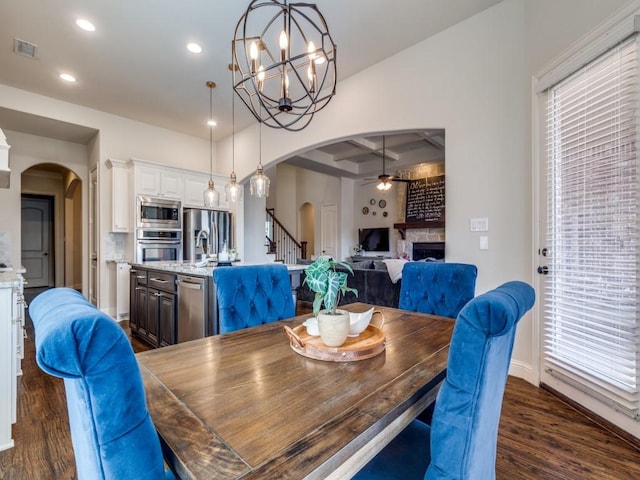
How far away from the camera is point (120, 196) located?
5051mm

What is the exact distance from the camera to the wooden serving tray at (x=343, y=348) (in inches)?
45.6

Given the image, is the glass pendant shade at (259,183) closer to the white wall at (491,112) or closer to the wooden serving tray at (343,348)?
the white wall at (491,112)

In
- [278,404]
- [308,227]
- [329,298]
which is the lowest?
[278,404]

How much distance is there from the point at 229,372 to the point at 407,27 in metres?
3.57

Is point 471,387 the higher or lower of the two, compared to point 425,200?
lower

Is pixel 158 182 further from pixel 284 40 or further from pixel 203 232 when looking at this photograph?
pixel 284 40

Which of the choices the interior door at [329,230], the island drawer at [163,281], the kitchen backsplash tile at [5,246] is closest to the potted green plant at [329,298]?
the island drawer at [163,281]

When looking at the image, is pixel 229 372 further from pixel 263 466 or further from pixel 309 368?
pixel 263 466

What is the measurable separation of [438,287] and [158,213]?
4724mm

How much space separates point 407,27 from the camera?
125 inches

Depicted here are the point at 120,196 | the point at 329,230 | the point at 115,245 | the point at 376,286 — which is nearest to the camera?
the point at 376,286

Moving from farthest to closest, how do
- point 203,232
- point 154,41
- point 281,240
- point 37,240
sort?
point 281,240
point 37,240
point 203,232
point 154,41

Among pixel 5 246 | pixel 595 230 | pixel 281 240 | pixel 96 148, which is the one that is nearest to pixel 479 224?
pixel 595 230

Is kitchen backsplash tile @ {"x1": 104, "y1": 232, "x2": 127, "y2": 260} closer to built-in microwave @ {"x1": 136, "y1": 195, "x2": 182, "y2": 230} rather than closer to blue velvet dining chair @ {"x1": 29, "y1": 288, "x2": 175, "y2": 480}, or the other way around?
A: built-in microwave @ {"x1": 136, "y1": 195, "x2": 182, "y2": 230}
